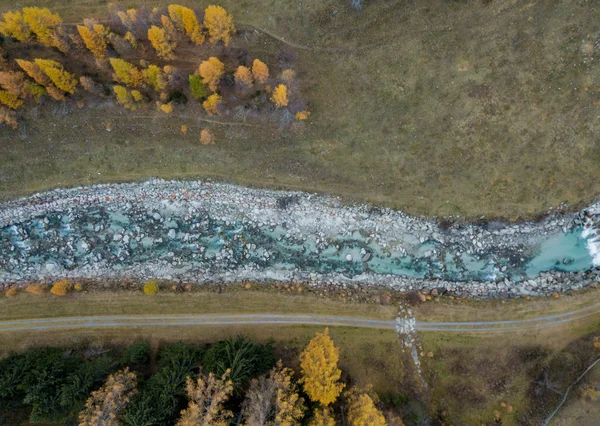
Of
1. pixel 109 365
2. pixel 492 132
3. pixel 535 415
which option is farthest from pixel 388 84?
pixel 109 365

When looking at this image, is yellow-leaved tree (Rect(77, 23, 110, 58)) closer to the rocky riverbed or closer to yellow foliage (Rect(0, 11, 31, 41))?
yellow foliage (Rect(0, 11, 31, 41))

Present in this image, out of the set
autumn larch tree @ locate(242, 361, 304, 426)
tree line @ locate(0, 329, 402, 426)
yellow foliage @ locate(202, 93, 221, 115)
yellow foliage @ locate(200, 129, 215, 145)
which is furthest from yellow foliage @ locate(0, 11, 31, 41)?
autumn larch tree @ locate(242, 361, 304, 426)

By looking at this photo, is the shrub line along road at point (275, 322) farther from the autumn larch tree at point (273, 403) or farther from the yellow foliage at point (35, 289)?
the autumn larch tree at point (273, 403)

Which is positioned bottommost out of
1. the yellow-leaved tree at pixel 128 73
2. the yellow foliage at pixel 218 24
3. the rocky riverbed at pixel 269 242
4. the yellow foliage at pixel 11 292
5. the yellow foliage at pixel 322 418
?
the yellow foliage at pixel 322 418

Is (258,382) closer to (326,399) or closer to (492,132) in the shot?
(326,399)

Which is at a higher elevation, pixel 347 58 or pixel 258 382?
pixel 347 58

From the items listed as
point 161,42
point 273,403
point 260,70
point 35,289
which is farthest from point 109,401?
point 161,42

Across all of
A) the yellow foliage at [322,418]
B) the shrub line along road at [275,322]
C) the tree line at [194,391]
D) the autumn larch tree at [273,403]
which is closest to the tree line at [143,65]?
the shrub line along road at [275,322]
